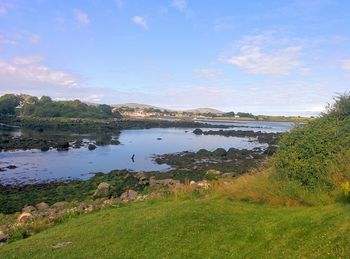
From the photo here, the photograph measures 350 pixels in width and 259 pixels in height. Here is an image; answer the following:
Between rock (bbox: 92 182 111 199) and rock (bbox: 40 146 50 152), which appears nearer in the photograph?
rock (bbox: 92 182 111 199)

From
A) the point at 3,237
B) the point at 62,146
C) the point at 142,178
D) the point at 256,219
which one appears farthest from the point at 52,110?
the point at 256,219

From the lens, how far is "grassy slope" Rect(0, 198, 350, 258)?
8203 millimetres

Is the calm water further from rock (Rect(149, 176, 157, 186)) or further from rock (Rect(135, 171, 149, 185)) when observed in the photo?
rock (Rect(149, 176, 157, 186))

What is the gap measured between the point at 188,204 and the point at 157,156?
36.7 metres

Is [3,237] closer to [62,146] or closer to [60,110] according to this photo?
[62,146]

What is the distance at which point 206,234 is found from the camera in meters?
9.87

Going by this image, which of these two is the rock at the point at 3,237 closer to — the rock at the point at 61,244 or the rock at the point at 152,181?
the rock at the point at 61,244

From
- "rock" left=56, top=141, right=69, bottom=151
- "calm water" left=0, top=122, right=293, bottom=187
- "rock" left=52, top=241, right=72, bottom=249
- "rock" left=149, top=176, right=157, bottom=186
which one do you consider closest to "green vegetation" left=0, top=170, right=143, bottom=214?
"rock" left=149, top=176, right=157, bottom=186

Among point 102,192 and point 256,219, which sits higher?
point 256,219

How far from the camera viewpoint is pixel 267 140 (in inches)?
2864

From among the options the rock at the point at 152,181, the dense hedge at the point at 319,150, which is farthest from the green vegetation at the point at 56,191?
the dense hedge at the point at 319,150

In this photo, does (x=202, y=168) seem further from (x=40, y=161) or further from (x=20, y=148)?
(x=20, y=148)

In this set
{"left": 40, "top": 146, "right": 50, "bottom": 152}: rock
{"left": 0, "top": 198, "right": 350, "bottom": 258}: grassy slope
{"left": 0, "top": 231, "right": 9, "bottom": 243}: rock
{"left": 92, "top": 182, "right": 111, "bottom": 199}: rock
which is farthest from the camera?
{"left": 40, "top": 146, "right": 50, "bottom": 152}: rock

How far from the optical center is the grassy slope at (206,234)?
8.20 meters
